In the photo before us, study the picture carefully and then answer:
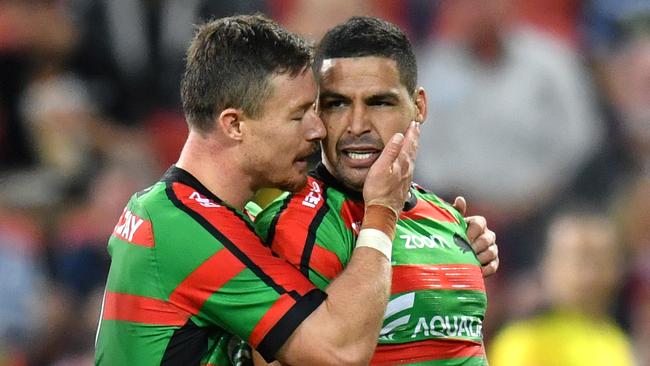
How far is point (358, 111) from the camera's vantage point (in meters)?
3.82

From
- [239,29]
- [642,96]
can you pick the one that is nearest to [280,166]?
[239,29]

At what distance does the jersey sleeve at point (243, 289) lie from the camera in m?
3.43

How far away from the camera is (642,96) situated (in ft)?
24.2

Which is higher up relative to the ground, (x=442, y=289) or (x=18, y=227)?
(x=442, y=289)

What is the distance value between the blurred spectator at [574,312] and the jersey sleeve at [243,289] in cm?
340


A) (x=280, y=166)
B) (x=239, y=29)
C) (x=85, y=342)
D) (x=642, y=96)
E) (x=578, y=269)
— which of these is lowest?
(x=85, y=342)

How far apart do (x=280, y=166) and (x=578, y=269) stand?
11.4ft

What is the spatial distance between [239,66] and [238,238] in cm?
61

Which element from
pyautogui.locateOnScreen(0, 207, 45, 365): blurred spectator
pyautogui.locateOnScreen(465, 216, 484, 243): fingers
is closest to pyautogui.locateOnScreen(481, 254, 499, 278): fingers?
pyautogui.locateOnScreen(465, 216, 484, 243): fingers

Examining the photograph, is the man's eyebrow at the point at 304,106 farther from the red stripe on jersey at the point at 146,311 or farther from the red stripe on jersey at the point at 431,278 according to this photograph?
the red stripe on jersey at the point at 146,311

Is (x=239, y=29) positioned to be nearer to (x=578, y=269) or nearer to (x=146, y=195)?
(x=146, y=195)

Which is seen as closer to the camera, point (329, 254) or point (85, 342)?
point (329, 254)

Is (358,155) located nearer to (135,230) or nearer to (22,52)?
(135,230)

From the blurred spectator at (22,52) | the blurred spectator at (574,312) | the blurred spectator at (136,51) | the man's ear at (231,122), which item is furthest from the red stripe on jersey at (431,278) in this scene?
the blurred spectator at (22,52)
